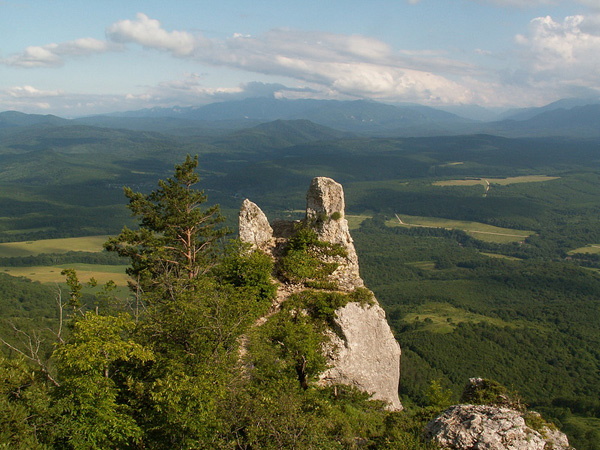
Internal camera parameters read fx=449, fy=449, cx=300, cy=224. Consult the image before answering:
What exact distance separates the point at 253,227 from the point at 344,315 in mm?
7971

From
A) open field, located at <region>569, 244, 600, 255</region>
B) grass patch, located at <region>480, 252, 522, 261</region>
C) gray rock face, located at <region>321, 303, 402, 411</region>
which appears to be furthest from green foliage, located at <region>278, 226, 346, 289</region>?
open field, located at <region>569, 244, 600, 255</region>

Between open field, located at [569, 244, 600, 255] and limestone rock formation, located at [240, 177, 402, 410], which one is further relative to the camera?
open field, located at [569, 244, 600, 255]

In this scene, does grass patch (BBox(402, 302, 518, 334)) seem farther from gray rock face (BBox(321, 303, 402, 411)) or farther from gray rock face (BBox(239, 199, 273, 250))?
gray rock face (BBox(239, 199, 273, 250))

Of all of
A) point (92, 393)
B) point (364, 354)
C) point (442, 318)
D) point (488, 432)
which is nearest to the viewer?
point (92, 393)

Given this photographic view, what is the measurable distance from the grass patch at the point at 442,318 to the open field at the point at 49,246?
12567cm

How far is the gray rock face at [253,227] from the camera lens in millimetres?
26469

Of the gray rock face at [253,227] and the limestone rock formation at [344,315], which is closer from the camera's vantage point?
the limestone rock formation at [344,315]

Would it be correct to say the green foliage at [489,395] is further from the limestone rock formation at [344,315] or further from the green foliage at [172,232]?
the green foliage at [172,232]

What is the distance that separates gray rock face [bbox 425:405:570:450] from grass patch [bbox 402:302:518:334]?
284 ft

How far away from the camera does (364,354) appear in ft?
73.8

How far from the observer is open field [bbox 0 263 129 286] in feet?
427

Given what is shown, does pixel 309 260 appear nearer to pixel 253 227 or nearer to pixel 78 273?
pixel 253 227

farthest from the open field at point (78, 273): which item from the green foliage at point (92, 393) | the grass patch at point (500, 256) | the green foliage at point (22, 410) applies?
the grass patch at point (500, 256)

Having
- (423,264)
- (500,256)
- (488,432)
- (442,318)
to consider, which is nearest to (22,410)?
(488,432)
